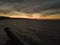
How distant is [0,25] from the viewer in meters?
1.05

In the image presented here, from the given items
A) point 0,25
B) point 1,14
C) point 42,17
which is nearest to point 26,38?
point 0,25

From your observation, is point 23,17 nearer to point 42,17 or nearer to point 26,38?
point 42,17

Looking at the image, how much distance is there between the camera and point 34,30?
0.99 m

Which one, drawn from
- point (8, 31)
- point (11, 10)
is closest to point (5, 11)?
point (11, 10)

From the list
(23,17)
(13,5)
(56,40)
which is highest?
(13,5)

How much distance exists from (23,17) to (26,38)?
39cm

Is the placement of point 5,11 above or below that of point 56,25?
above

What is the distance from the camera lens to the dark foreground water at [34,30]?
87 cm

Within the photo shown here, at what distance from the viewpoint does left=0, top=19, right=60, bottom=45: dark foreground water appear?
0.87 m

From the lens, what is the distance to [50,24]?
1.08 m

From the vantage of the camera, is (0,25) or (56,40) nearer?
(56,40)

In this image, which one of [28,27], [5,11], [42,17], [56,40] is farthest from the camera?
[5,11]

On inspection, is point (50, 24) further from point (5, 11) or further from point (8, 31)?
point (5, 11)

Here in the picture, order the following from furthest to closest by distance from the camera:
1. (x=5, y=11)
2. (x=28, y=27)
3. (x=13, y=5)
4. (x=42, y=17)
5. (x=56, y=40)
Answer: (x=13, y=5) → (x=5, y=11) → (x=42, y=17) → (x=28, y=27) → (x=56, y=40)
